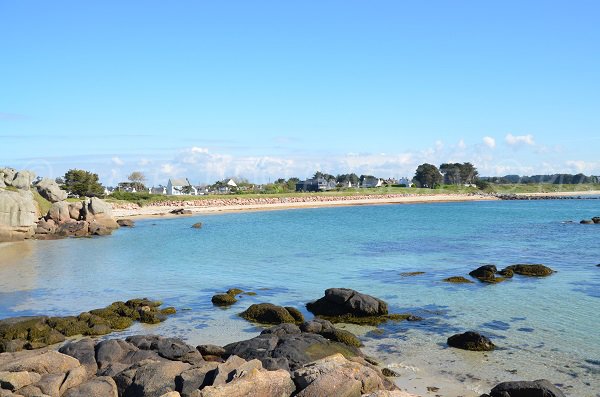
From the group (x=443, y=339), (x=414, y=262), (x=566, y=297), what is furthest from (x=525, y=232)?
(x=443, y=339)

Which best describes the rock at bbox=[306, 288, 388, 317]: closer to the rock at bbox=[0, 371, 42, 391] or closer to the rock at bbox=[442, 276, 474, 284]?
the rock at bbox=[442, 276, 474, 284]

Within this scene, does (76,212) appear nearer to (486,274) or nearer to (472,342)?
(486,274)

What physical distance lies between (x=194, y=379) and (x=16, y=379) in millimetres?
3087

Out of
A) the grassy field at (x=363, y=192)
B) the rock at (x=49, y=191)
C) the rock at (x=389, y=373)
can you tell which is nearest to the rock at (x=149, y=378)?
the rock at (x=389, y=373)

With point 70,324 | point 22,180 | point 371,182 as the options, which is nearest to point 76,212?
point 22,180

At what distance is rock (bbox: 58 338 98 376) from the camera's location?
11.3 metres

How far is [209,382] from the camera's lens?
31.4ft

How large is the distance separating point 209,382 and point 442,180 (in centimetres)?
17402

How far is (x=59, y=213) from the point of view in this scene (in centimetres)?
5278

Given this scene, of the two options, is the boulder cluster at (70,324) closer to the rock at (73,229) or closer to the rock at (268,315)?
the rock at (268,315)

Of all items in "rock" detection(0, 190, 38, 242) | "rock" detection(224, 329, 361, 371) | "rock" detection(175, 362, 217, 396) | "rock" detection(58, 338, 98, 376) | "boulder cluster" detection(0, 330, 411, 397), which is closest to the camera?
"boulder cluster" detection(0, 330, 411, 397)

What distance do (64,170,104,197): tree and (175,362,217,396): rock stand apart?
83.1 metres

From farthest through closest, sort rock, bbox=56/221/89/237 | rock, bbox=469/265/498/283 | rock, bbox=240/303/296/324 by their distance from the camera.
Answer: rock, bbox=56/221/89/237 → rock, bbox=469/265/498/283 → rock, bbox=240/303/296/324

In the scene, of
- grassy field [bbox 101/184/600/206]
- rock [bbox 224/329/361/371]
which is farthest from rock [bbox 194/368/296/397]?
grassy field [bbox 101/184/600/206]
